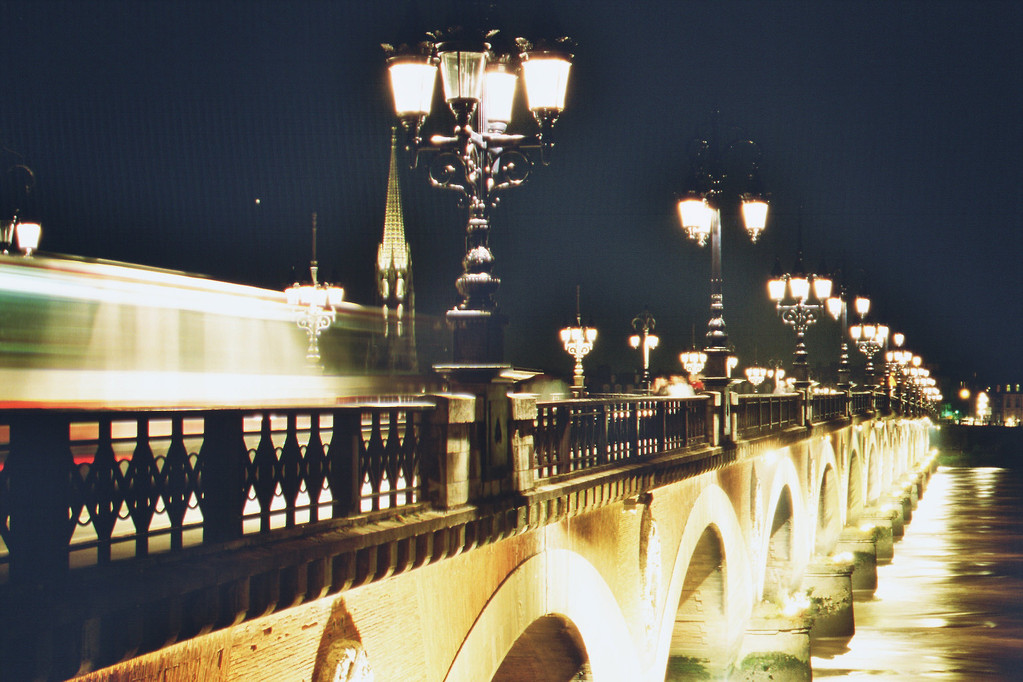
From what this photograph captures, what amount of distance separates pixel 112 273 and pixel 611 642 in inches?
266

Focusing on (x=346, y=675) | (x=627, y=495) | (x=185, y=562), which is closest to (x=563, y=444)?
(x=627, y=495)

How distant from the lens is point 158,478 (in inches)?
228

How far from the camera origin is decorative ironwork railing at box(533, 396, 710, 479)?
11562mm

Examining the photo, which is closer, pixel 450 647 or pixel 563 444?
pixel 450 647

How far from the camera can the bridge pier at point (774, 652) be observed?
934 inches

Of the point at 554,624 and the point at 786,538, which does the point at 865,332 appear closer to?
the point at 786,538

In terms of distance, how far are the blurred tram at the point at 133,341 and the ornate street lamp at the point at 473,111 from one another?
80.5 inches

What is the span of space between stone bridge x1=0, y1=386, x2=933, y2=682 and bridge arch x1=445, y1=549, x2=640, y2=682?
0.03 meters

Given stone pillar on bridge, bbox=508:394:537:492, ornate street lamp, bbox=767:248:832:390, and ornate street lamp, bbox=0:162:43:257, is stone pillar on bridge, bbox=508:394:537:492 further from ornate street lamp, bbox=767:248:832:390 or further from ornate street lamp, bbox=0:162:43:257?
ornate street lamp, bbox=767:248:832:390

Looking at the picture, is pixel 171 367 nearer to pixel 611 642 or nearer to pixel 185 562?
pixel 611 642

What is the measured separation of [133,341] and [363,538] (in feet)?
24.8

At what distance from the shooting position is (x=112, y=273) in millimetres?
14055

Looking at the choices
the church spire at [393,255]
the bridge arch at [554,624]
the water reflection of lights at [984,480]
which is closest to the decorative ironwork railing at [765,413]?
the bridge arch at [554,624]

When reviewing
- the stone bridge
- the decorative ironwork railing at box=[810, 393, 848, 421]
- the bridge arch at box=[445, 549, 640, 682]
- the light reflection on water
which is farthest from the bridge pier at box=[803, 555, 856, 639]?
the bridge arch at box=[445, 549, 640, 682]
